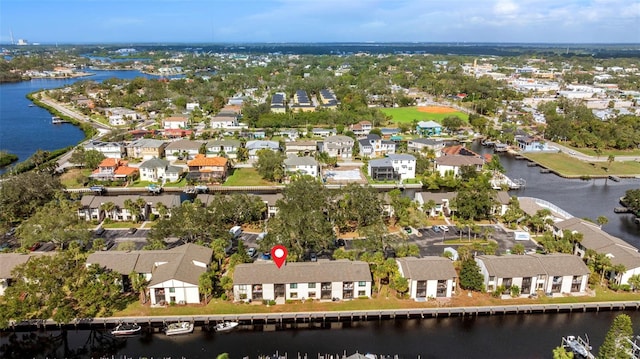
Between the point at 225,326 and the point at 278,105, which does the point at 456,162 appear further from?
the point at 278,105

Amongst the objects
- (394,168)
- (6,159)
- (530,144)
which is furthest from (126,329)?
(530,144)

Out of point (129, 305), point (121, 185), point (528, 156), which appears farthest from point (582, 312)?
point (121, 185)

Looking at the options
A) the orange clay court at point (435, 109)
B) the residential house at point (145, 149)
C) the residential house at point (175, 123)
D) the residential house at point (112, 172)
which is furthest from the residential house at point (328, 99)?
the residential house at point (112, 172)

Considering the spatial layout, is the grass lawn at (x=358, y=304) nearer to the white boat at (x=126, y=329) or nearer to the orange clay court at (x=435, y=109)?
the white boat at (x=126, y=329)

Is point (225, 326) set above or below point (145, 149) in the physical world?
below

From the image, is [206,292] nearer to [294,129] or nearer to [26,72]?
[294,129]

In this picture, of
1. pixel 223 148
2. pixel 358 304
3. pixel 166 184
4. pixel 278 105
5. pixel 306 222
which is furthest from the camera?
pixel 278 105

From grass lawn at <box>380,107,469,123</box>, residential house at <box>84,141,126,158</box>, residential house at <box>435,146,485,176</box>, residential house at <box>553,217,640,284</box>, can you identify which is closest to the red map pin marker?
residential house at <box>553,217,640,284</box>
